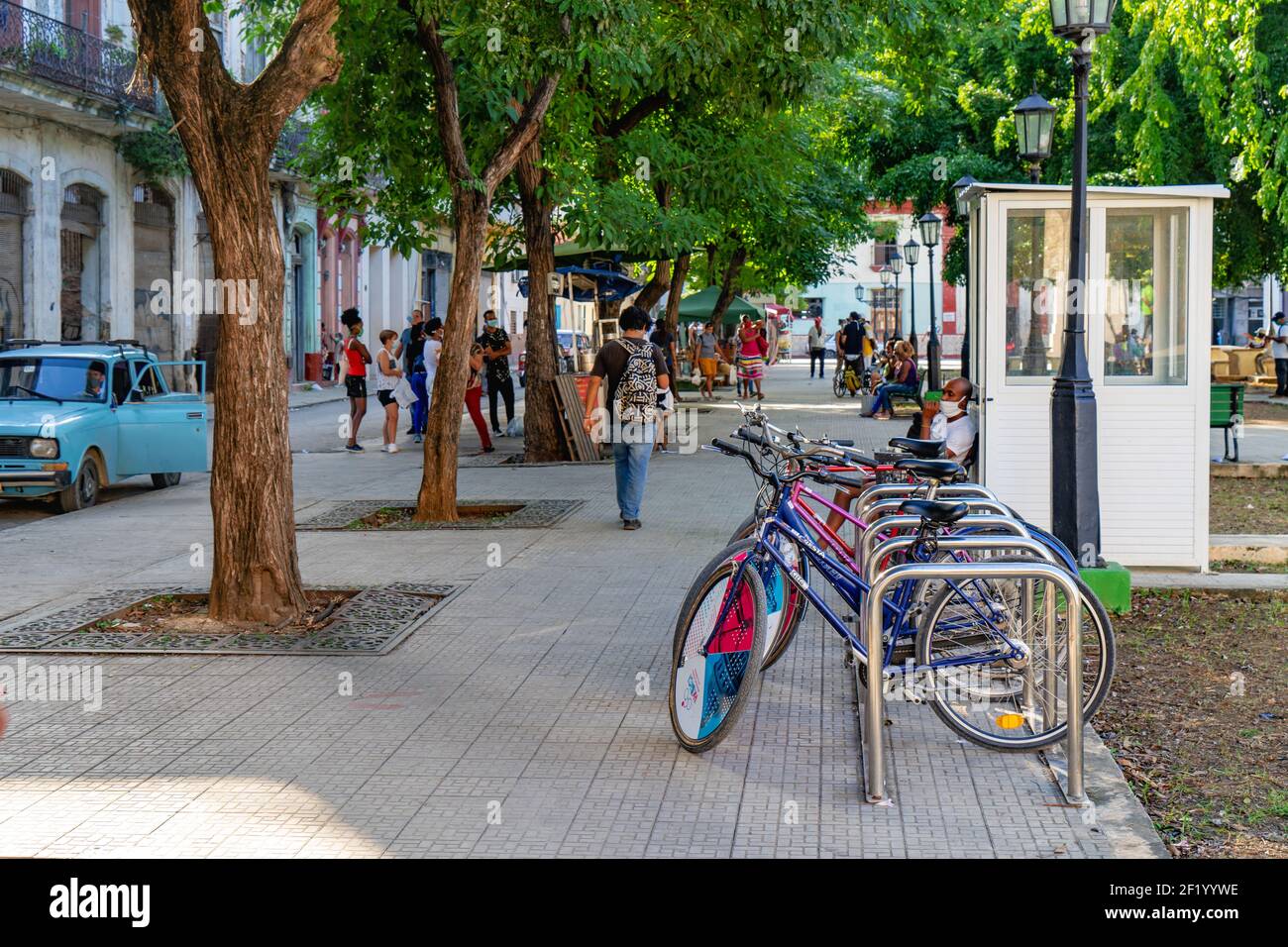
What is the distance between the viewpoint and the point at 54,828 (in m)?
5.19

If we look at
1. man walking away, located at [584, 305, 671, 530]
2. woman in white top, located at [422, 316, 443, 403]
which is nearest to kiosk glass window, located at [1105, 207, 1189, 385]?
man walking away, located at [584, 305, 671, 530]

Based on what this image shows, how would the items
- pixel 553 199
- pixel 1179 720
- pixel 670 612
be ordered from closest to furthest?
pixel 1179 720 < pixel 670 612 < pixel 553 199

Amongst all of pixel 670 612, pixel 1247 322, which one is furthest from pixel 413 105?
pixel 1247 322

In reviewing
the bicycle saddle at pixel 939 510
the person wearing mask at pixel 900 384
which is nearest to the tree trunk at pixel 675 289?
the person wearing mask at pixel 900 384

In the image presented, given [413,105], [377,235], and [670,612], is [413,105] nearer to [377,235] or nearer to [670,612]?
[377,235]

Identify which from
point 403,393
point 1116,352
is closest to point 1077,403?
point 1116,352

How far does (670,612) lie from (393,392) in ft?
41.5

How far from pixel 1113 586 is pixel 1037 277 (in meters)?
2.14

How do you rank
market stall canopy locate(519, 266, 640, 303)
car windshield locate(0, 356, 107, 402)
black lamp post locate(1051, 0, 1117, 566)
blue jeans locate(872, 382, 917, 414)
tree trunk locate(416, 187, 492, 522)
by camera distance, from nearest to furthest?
black lamp post locate(1051, 0, 1117, 566) → tree trunk locate(416, 187, 492, 522) → car windshield locate(0, 356, 107, 402) → market stall canopy locate(519, 266, 640, 303) → blue jeans locate(872, 382, 917, 414)

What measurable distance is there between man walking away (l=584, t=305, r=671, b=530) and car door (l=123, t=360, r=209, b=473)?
5.18m

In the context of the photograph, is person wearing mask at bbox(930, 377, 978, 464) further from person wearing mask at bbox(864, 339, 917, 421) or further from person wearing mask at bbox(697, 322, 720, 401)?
person wearing mask at bbox(697, 322, 720, 401)

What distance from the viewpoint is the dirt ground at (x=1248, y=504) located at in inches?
505

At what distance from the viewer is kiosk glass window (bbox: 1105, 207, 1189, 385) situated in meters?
9.90

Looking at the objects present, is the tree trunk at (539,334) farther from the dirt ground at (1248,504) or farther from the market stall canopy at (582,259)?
the dirt ground at (1248,504)
